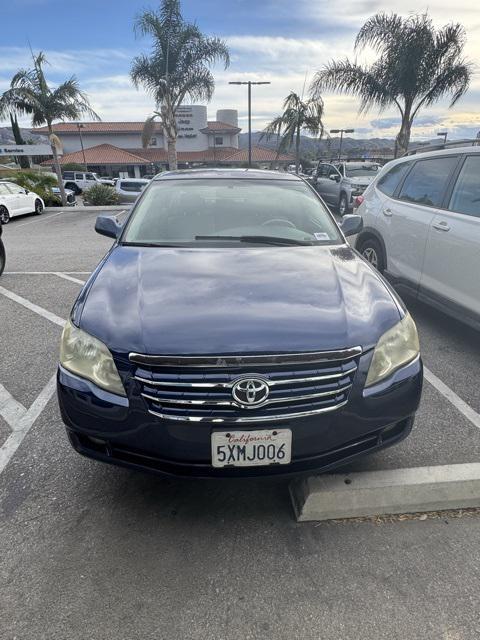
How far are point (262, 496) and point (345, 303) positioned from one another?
42.6 inches

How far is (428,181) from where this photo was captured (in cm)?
452

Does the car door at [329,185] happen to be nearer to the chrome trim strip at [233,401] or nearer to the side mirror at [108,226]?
the side mirror at [108,226]

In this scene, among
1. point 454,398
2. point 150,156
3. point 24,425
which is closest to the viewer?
point 24,425

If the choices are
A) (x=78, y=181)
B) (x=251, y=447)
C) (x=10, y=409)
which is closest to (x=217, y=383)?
(x=251, y=447)

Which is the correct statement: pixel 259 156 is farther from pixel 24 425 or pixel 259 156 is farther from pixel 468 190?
pixel 24 425

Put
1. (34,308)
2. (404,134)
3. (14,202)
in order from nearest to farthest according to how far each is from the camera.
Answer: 1. (34,308)
2. (14,202)
3. (404,134)

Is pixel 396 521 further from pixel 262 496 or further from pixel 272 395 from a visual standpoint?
pixel 272 395

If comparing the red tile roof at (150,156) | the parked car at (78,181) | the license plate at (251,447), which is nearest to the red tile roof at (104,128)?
the red tile roof at (150,156)

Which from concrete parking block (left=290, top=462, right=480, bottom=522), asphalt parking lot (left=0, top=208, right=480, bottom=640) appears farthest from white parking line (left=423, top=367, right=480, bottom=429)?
concrete parking block (left=290, top=462, right=480, bottom=522)

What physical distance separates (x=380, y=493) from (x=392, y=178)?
404cm

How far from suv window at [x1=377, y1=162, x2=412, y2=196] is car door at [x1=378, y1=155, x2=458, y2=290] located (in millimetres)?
99

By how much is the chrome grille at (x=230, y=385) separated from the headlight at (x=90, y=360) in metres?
0.12

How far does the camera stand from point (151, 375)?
189cm

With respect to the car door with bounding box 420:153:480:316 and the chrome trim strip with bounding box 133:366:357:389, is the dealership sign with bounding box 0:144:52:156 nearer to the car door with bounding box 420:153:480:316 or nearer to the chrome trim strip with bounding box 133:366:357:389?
the car door with bounding box 420:153:480:316
